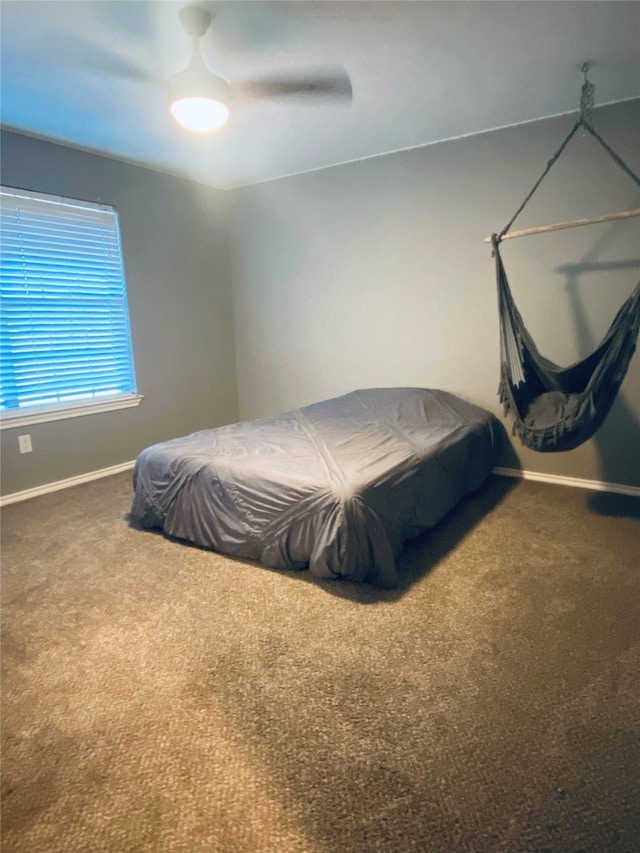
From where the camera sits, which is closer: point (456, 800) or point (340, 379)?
point (456, 800)

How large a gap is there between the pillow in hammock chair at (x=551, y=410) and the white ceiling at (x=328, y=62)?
1497 millimetres

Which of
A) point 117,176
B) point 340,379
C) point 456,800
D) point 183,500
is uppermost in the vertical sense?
point 117,176

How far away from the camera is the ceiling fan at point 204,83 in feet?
6.40

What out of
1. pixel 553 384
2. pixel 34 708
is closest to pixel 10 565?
pixel 34 708

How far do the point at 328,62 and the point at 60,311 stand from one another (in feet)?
7.13

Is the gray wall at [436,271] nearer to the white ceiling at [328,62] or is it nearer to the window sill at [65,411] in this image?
the white ceiling at [328,62]

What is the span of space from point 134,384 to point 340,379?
1.54 meters

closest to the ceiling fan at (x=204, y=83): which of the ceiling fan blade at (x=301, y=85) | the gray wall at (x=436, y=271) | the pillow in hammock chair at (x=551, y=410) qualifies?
the ceiling fan blade at (x=301, y=85)

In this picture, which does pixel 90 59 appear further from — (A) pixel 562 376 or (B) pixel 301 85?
Result: (A) pixel 562 376

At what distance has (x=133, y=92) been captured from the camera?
7.90 feet

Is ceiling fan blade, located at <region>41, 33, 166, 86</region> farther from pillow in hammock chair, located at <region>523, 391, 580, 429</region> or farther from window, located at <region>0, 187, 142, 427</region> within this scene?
pillow in hammock chair, located at <region>523, 391, 580, 429</region>

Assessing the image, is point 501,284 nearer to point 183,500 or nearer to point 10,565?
point 183,500

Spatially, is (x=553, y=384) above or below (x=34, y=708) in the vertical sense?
above

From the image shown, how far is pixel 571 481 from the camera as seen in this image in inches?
123
